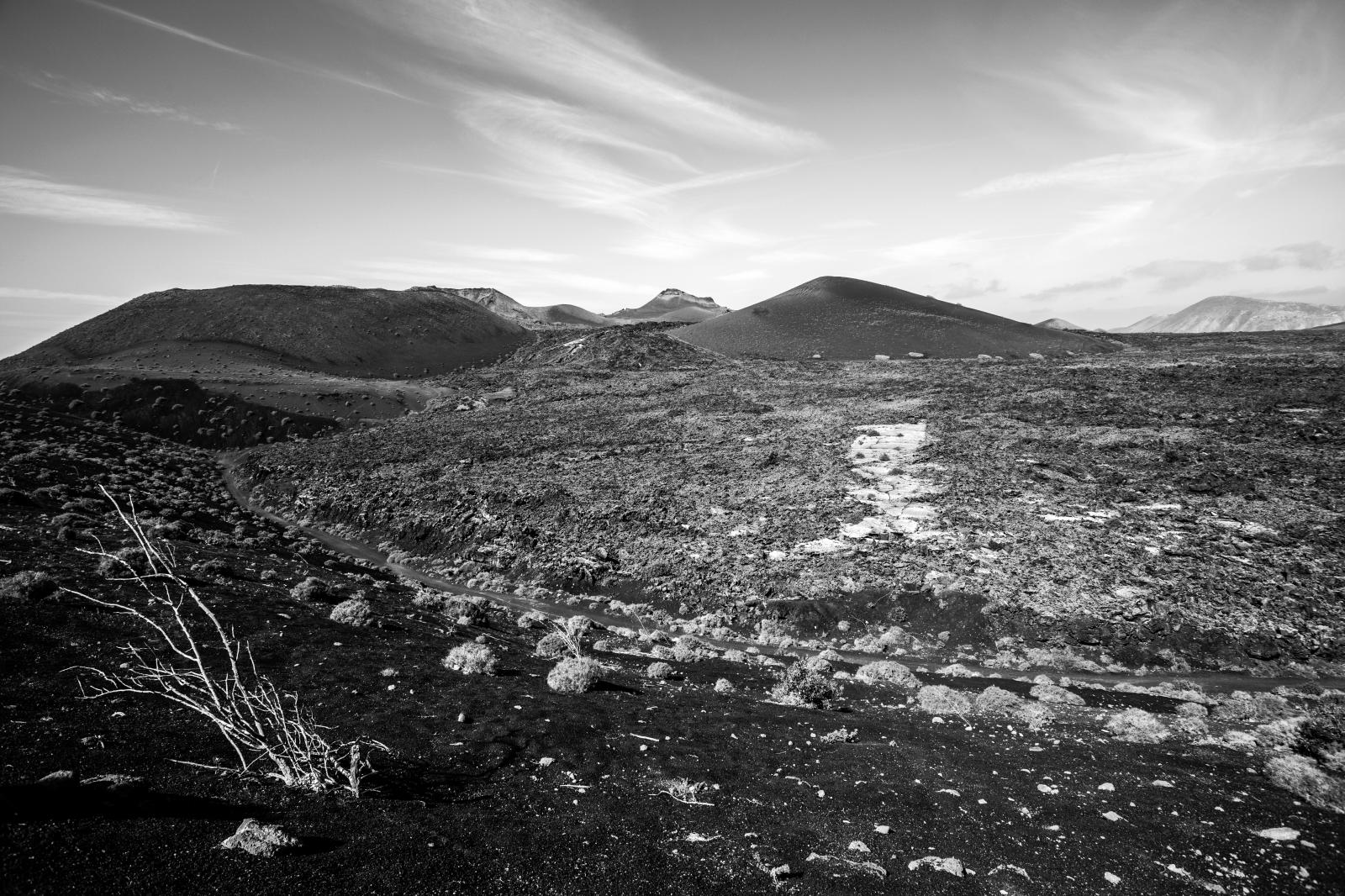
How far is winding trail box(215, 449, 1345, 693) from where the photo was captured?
15.4 m

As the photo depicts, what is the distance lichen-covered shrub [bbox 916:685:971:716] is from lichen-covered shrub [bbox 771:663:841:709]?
181 centimetres

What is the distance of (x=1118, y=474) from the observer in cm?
2691

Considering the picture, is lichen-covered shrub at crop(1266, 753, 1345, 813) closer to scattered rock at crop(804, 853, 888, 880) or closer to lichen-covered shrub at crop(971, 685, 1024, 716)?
lichen-covered shrub at crop(971, 685, 1024, 716)

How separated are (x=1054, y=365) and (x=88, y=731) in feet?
210

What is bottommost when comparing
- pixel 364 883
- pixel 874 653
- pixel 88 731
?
pixel 874 653

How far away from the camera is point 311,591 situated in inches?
624

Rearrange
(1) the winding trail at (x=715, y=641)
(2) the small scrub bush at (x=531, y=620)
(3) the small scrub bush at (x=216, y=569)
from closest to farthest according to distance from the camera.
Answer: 1. (1) the winding trail at (x=715, y=641)
2. (3) the small scrub bush at (x=216, y=569)
3. (2) the small scrub bush at (x=531, y=620)

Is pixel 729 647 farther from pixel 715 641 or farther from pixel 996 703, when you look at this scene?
pixel 996 703

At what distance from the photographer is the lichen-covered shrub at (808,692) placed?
1266 centimetres

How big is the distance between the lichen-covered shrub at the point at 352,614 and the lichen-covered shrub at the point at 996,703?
14.2m

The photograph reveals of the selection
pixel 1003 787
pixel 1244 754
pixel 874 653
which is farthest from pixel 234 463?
pixel 1244 754

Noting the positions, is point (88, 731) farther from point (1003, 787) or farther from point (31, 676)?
point (1003, 787)

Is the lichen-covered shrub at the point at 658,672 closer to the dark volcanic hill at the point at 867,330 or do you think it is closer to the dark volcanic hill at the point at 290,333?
the dark volcanic hill at the point at 867,330

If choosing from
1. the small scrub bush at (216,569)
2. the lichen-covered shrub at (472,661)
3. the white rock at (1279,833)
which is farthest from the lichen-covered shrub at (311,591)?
the white rock at (1279,833)
